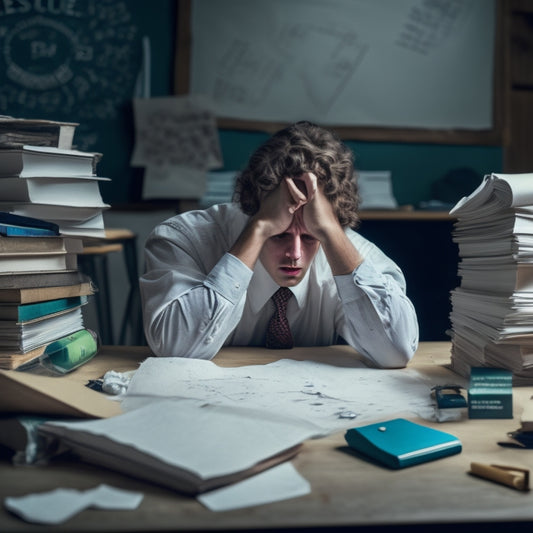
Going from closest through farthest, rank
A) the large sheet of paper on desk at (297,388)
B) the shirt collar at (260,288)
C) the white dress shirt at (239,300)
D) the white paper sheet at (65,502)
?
the white paper sheet at (65,502) < the large sheet of paper on desk at (297,388) < the white dress shirt at (239,300) < the shirt collar at (260,288)

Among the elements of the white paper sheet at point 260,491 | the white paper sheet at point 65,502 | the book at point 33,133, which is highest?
the book at point 33,133

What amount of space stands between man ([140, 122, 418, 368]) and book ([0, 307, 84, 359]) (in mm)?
185

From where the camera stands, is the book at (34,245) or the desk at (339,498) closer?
the desk at (339,498)

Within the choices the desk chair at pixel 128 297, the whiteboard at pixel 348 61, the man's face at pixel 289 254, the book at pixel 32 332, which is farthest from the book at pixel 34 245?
the whiteboard at pixel 348 61

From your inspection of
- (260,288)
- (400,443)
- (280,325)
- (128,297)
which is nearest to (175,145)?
(128,297)

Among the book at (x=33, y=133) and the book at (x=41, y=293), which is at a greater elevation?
the book at (x=33, y=133)

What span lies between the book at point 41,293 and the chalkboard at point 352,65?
2.28m

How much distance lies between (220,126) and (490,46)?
5.27 ft

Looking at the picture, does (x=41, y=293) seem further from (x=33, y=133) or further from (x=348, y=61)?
(x=348, y=61)

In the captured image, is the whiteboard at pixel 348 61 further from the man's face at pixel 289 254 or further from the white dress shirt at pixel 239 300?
the man's face at pixel 289 254

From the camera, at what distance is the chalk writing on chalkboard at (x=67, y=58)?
128 inches

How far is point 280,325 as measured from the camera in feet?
5.08

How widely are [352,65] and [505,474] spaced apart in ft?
10.4

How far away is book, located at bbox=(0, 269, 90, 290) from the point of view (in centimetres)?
108
